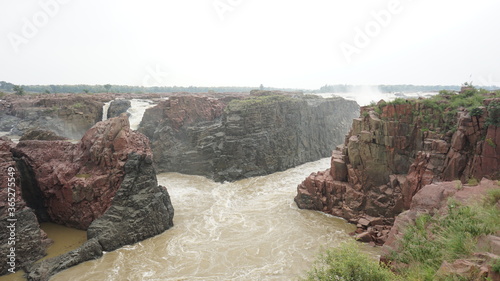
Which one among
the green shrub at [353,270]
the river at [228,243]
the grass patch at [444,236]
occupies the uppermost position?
the grass patch at [444,236]

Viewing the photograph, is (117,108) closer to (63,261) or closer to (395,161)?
(63,261)

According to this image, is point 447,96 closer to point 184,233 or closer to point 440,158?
point 440,158

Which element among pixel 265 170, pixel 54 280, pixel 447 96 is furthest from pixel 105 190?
pixel 447 96

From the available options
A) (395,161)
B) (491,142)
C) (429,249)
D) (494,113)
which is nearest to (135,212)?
(429,249)

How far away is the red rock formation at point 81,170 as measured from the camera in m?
14.7

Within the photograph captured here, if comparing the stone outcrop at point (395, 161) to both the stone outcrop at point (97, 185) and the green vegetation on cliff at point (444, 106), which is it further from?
the stone outcrop at point (97, 185)

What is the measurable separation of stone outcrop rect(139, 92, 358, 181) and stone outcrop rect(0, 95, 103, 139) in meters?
8.05

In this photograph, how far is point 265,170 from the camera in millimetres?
28047

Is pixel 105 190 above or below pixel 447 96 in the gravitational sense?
below

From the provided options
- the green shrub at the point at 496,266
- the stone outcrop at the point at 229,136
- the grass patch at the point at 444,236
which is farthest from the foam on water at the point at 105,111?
the green shrub at the point at 496,266

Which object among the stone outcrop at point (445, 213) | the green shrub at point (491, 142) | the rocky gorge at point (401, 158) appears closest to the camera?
the stone outcrop at point (445, 213)

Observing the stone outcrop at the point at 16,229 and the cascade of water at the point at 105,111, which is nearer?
the stone outcrop at the point at 16,229

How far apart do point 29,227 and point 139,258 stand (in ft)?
16.2

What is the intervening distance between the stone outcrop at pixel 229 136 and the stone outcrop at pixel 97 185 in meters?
11.5
